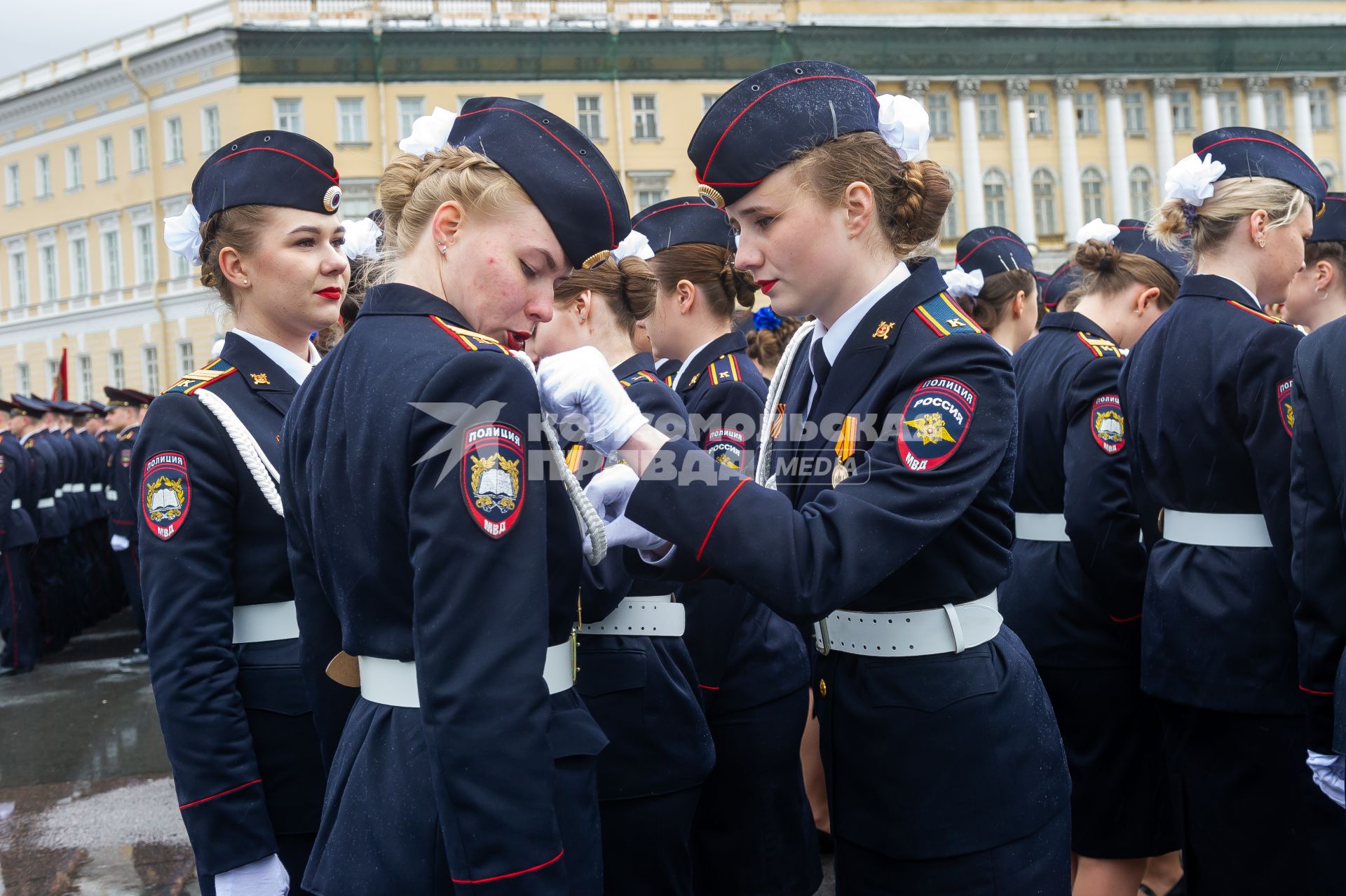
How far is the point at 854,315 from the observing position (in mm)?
2445

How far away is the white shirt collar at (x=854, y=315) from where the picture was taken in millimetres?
2430

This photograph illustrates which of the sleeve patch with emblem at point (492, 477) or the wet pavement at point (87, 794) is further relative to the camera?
the wet pavement at point (87, 794)

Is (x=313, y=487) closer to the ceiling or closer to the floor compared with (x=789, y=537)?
closer to the ceiling

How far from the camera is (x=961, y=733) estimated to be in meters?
2.30

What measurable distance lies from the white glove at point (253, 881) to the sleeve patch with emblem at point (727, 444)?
1750 millimetres

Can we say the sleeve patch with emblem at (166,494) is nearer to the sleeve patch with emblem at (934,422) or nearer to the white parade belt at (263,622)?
the white parade belt at (263,622)

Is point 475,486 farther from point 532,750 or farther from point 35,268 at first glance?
point 35,268

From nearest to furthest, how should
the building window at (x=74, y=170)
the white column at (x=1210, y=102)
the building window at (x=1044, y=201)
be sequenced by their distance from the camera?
the building window at (x=74, y=170)
the building window at (x=1044, y=201)
the white column at (x=1210, y=102)

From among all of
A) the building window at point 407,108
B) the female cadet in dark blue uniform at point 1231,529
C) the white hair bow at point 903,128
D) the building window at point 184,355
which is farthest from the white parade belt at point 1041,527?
the building window at point 184,355

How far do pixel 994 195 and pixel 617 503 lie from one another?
42.4 m

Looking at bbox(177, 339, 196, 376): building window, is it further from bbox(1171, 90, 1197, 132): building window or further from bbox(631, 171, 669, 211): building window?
bbox(1171, 90, 1197, 132): building window

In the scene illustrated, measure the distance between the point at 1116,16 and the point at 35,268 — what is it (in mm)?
39749

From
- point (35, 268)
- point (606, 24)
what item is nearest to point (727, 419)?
point (606, 24)

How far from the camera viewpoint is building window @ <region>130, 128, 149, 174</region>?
38.3 m
